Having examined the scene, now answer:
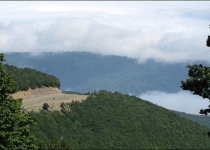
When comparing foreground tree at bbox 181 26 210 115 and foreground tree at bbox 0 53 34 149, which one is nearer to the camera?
foreground tree at bbox 181 26 210 115

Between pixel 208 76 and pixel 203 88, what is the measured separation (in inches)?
38.9

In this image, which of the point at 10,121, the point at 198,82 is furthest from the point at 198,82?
the point at 10,121

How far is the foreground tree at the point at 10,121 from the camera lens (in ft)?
129

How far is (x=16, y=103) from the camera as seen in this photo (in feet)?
136

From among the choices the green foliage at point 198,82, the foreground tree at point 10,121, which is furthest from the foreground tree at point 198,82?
the foreground tree at point 10,121

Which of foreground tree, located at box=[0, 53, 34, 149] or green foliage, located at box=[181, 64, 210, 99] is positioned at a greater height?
green foliage, located at box=[181, 64, 210, 99]

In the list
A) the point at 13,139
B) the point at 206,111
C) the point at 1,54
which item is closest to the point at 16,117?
the point at 13,139

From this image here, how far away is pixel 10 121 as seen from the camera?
39406 mm

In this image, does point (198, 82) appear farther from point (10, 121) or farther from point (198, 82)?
point (10, 121)

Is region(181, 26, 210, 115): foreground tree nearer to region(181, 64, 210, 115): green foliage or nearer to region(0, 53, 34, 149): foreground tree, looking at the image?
region(181, 64, 210, 115): green foliage

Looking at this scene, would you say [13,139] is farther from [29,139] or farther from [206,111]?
[206,111]

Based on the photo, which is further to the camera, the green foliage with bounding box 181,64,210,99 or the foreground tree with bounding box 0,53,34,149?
the foreground tree with bounding box 0,53,34,149

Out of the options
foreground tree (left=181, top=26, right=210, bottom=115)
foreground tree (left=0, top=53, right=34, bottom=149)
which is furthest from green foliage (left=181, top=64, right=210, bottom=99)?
foreground tree (left=0, top=53, right=34, bottom=149)

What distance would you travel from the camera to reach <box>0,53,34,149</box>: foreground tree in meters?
39.2
